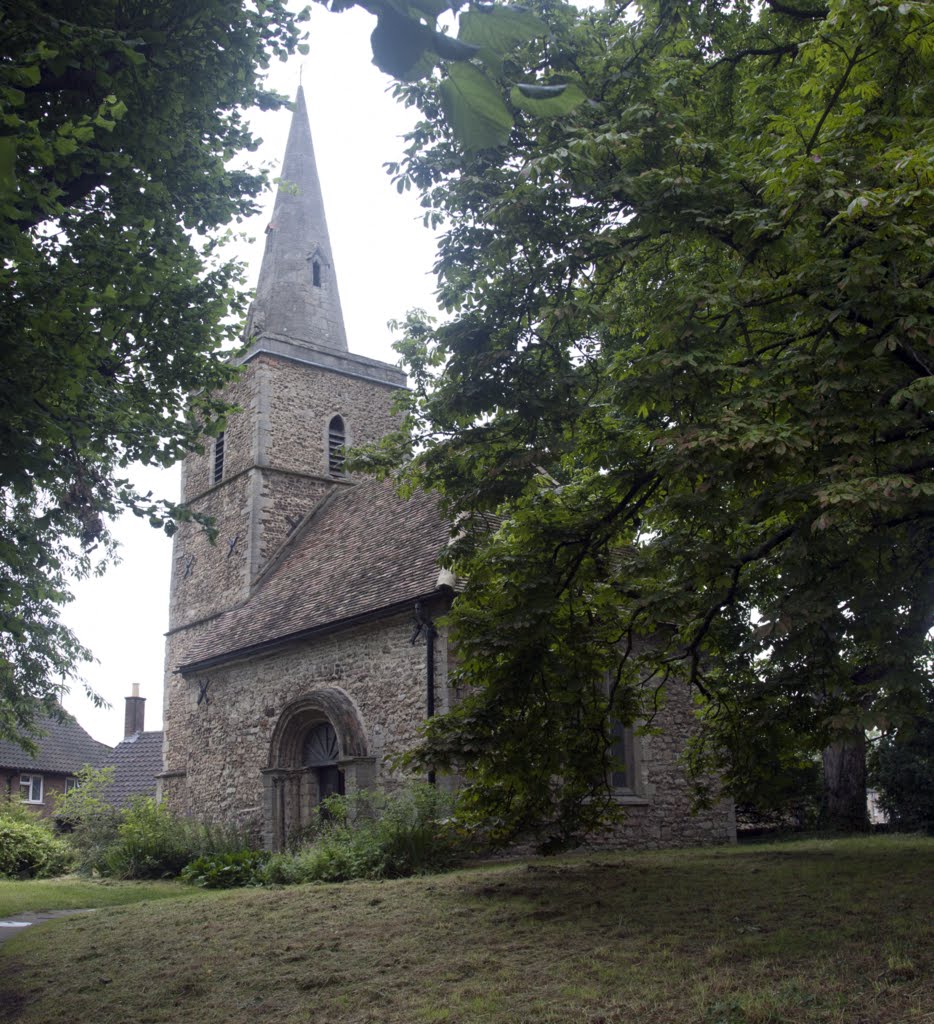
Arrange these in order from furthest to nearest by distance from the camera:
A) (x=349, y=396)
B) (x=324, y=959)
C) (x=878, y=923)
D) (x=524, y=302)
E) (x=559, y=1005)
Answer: (x=349, y=396)
(x=524, y=302)
(x=324, y=959)
(x=878, y=923)
(x=559, y=1005)

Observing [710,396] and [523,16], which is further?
[710,396]

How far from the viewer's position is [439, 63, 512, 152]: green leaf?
178 cm

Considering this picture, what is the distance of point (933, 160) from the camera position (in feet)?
20.0

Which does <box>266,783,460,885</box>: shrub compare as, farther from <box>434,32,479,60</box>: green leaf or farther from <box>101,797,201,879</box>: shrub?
<box>434,32,479,60</box>: green leaf

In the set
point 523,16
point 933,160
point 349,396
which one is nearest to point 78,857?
point 349,396

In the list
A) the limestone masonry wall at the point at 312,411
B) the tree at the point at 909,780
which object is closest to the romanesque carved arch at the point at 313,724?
the limestone masonry wall at the point at 312,411

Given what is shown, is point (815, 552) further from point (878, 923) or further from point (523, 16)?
point (523, 16)

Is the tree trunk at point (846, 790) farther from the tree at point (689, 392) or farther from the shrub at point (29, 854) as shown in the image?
the shrub at point (29, 854)

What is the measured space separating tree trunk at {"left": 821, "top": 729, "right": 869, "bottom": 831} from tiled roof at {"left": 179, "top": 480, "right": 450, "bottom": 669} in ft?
25.9

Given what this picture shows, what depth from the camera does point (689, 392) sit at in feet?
24.4

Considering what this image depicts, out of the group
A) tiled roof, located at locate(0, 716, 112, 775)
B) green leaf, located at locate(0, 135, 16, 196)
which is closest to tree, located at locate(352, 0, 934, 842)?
green leaf, located at locate(0, 135, 16, 196)

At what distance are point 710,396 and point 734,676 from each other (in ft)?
10.5

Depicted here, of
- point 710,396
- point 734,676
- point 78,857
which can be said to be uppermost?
point 710,396

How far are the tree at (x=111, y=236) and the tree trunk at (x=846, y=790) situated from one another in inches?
516
